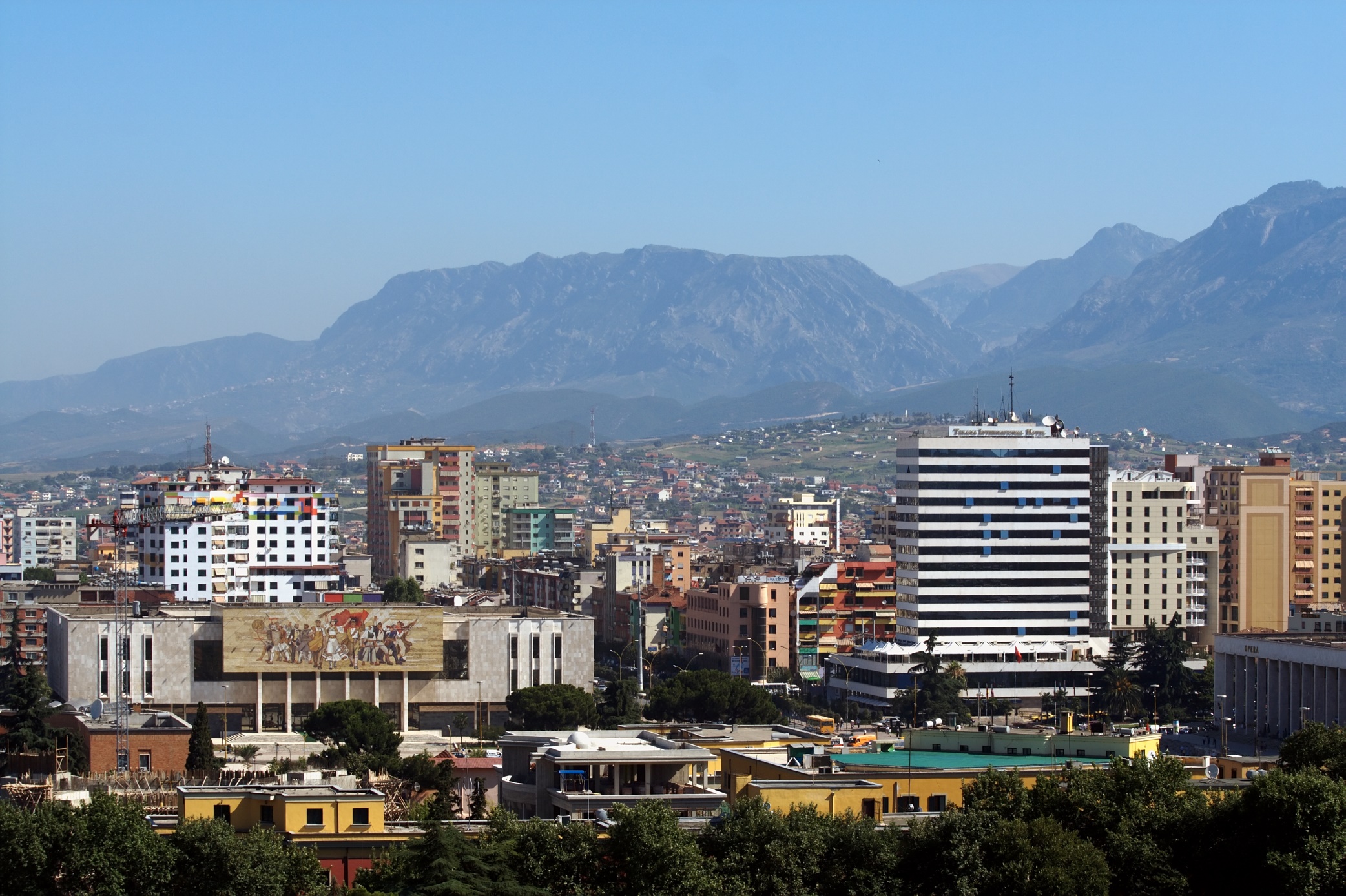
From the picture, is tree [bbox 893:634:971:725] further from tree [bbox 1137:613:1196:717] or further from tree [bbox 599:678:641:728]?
tree [bbox 599:678:641:728]

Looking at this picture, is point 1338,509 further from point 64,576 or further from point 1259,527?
point 64,576

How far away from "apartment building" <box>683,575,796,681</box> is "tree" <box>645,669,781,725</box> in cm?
2669

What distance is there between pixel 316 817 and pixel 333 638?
5848cm

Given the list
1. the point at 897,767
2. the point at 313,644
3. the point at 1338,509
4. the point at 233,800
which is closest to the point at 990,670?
the point at 313,644

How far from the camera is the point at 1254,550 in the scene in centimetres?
13388

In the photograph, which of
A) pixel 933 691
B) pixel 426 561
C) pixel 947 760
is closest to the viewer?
pixel 947 760

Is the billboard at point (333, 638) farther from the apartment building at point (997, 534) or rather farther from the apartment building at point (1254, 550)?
the apartment building at point (1254, 550)

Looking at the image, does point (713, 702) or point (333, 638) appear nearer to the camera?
point (713, 702)

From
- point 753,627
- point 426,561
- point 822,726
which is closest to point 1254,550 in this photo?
point 753,627

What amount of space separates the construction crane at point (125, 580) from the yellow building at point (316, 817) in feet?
67.0

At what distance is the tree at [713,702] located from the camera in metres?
95.3

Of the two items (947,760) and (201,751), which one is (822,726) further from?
(947,760)

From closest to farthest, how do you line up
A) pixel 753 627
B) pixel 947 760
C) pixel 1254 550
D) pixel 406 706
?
pixel 947 760
pixel 406 706
pixel 753 627
pixel 1254 550

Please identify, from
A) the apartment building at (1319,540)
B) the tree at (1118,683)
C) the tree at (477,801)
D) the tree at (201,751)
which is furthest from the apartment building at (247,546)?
the tree at (477,801)
